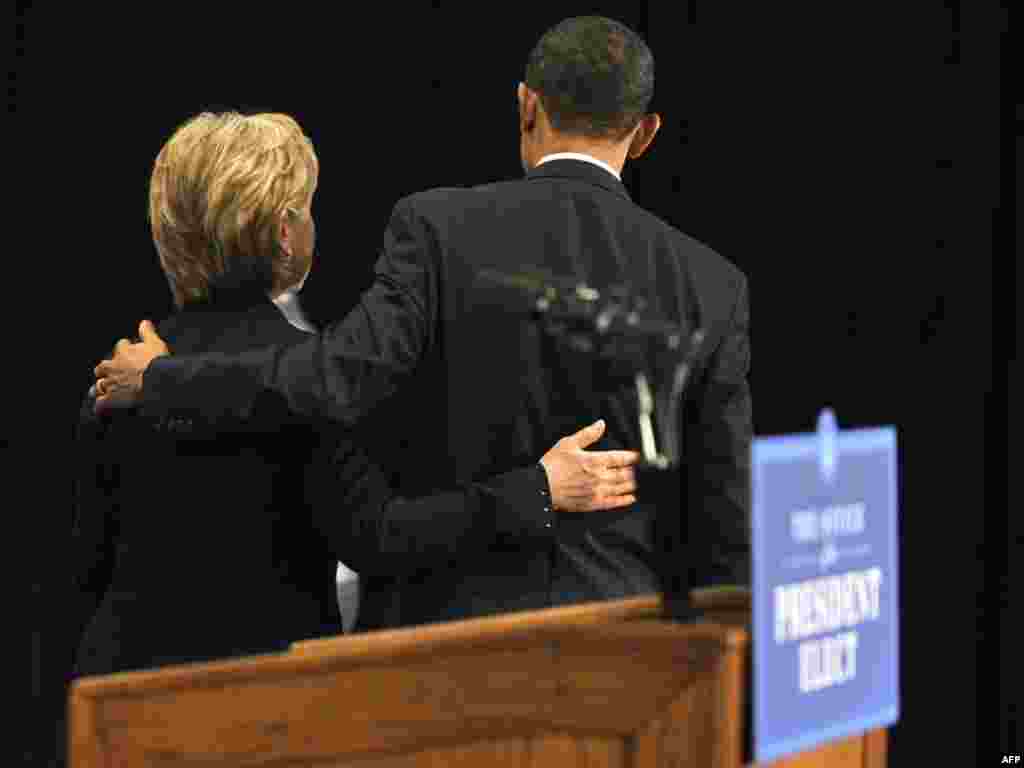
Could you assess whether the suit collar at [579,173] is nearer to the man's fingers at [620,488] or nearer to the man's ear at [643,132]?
the man's ear at [643,132]

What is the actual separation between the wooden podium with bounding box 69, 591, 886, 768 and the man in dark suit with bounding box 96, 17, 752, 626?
56cm

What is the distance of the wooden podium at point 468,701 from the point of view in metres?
1.50

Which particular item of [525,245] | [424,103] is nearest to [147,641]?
[525,245]

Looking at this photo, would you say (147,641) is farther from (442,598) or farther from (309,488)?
(442,598)

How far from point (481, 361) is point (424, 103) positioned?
1.61 m

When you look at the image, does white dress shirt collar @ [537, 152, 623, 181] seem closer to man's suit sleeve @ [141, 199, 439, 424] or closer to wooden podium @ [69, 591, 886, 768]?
man's suit sleeve @ [141, 199, 439, 424]

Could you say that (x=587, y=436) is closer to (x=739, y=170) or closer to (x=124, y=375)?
(x=124, y=375)

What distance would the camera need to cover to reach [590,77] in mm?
2404

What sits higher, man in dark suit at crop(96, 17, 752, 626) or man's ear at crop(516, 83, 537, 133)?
man's ear at crop(516, 83, 537, 133)

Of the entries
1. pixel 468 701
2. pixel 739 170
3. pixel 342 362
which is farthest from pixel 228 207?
pixel 739 170

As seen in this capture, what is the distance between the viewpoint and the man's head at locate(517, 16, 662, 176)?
2412 mm

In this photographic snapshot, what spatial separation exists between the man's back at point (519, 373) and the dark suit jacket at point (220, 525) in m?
0.13

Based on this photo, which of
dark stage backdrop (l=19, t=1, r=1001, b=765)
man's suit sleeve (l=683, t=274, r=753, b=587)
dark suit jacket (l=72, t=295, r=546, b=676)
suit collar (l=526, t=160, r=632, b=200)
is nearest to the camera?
dark suit jacket (l=72, t=295, r=546, b=676)

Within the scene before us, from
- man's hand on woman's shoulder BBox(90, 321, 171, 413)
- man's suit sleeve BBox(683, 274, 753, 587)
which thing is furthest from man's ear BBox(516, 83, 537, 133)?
man's hand on woman's shoulder BBox(90, 321, 171, 413)
